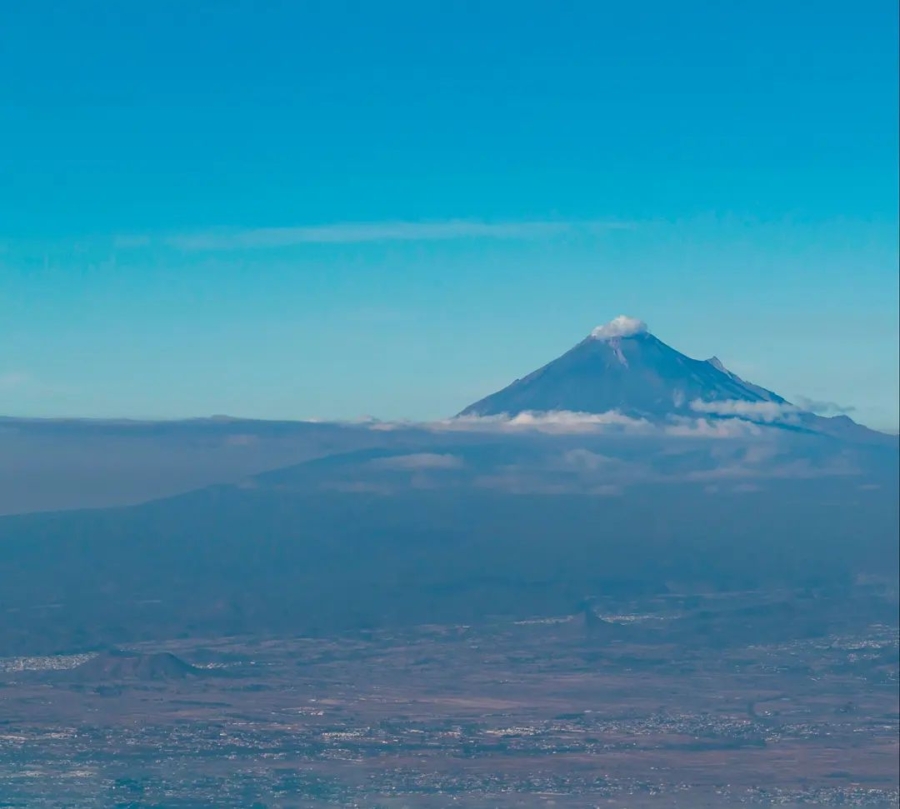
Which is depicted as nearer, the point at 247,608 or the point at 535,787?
the point at 535,787

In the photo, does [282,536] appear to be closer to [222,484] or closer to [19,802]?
[222,484]

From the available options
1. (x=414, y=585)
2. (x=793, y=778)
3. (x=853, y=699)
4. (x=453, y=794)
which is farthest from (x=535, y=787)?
(x=414, y=585)

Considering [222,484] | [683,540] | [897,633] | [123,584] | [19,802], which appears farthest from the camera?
[683,540]

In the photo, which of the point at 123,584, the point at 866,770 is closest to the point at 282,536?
the point at 123,584

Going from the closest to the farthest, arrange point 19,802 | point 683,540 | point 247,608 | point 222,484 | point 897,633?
1. point 19,802
2. point 247,608
3. point 897,633
4. point 222,484
5. point 683,540

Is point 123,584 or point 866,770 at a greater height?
point 123,584

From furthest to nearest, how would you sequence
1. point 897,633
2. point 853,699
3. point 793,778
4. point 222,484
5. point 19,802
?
point 222,484 < point 897,633 < point 853,699 < point 793,778 < point 19,802

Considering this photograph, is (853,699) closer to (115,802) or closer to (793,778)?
(793,778)

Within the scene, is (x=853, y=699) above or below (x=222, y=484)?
below

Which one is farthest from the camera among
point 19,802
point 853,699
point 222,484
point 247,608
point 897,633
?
point 222,484
